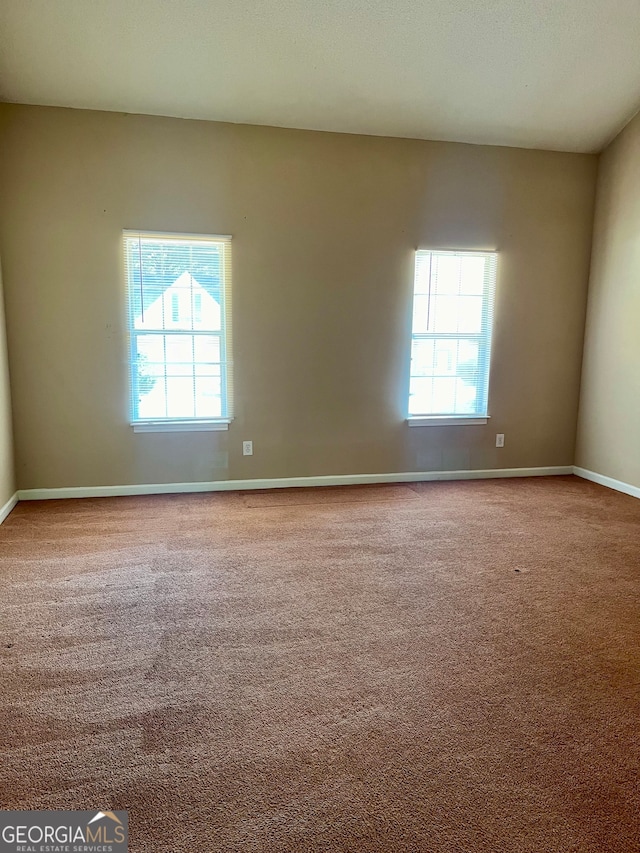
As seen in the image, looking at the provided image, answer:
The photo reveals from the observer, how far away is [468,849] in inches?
50.9

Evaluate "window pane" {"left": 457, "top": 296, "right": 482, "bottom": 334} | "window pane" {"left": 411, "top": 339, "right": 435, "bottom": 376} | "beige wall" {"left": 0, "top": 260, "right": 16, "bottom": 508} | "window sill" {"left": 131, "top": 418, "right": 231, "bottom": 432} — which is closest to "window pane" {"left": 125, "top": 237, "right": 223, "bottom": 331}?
"window sill" {"left": 131, "top": 418, "right": 231, "bottom": 432}

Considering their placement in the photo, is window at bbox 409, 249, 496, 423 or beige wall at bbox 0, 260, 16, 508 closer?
beige wall at bbox 0, 260, 16, 508

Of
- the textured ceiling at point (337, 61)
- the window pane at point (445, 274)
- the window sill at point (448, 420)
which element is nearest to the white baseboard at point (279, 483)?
the window sill at point (448, 420)

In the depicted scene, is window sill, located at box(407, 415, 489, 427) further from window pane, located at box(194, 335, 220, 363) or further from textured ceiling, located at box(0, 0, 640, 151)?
textured ceiling, located at box(0, 0, 640, 151)

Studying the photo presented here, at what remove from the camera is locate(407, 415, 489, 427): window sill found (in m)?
4.71

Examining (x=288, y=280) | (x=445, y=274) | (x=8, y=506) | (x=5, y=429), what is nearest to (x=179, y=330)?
(x=288, y=280)

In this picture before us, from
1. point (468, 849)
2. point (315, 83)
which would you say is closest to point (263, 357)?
point (315, 83)

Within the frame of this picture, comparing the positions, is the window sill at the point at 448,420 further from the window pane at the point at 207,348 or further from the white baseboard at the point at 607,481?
the window pane at the point at 207,348

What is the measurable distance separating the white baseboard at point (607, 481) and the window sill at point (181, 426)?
11.2 ft

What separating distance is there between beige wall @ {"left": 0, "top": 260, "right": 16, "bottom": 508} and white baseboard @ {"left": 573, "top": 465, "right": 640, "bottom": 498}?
499 centimetres

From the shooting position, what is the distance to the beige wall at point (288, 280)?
394 cm

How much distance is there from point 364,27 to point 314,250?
152 cm

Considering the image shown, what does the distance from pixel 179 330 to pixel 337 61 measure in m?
2.24

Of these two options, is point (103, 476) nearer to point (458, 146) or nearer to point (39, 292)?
point (39, 292)
